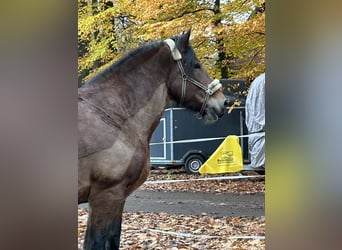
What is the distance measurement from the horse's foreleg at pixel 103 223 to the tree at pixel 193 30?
31.7 inches

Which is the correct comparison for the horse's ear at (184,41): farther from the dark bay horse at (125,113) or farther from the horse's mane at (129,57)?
the horse's mane at (129,57)

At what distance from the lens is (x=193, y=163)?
2.78 m

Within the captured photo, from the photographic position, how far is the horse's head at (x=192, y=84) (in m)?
2.64

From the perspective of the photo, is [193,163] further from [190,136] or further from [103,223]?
[103,223]

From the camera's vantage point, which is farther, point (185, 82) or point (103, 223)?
point (185, 82)

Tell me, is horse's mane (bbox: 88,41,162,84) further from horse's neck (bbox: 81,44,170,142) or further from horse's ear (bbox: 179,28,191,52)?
horse's ear (bbox: 179,28,191,52)

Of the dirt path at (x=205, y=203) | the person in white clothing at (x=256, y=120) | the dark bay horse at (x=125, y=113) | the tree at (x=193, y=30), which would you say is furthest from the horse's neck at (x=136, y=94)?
the person in white clothing at (x=256, y=120)

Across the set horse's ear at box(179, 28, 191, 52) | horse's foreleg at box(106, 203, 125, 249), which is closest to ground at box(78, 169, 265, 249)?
horse's foreleg at box(106, 203, 125, 249)

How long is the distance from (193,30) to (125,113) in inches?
27.1

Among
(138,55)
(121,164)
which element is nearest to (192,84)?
(138,55)
